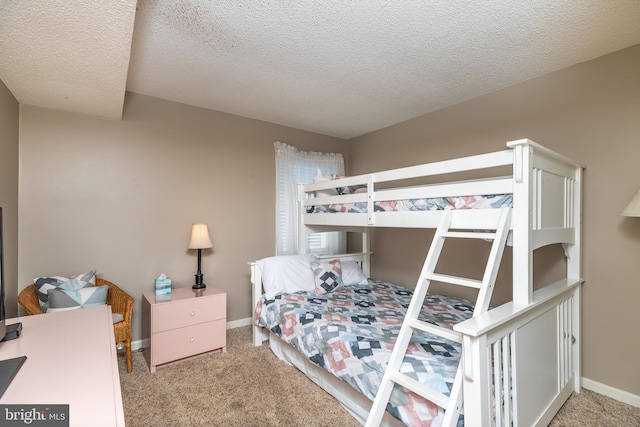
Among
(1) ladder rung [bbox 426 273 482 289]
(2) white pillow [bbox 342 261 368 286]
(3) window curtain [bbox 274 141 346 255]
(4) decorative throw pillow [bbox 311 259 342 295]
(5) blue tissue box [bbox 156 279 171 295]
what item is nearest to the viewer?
(1) ladder rung [bbox 426 273 482 289]

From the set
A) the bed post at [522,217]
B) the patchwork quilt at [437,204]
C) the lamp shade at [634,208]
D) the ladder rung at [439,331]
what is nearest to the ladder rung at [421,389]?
the ladder rung at [439,331]

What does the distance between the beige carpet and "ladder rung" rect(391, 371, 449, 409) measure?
0.57 m

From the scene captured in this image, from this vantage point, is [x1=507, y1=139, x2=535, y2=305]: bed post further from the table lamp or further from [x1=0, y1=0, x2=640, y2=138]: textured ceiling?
the table lamp

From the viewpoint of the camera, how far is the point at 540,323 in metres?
1.81

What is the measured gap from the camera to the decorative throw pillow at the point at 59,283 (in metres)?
2.29

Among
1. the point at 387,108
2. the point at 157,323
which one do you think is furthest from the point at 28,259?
the point at 387,108

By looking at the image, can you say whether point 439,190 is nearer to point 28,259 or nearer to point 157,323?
point 157,323

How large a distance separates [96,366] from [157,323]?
1526 millimetres

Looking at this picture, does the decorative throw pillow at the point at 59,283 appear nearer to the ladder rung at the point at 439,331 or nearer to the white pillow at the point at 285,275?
the white pillow at the point at 285,275

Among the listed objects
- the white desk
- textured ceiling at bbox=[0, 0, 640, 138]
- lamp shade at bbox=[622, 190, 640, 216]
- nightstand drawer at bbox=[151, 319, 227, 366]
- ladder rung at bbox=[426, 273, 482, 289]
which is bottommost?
nightstand drawer at bbox=[151, 319, 227, 366]

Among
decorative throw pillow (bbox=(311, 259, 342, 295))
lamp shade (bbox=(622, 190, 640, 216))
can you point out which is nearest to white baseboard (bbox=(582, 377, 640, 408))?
lamp shade (bbox=(622, 190, 640, 216))

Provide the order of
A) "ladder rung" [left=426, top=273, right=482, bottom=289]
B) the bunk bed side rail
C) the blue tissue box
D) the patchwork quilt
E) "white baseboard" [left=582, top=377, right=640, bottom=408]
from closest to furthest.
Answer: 1. the bunk bed side rail
2. "ladder rung" [left=426, top=273, right=482, bottom=289]
3. the patchwork quilt
4. "white baseboard" [left=582, top=377, right=640, bottom=408]
5. the blue tissue box

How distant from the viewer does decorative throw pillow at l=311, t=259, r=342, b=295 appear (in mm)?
3061

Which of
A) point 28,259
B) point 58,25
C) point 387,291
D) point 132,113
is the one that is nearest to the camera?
point 58,25
